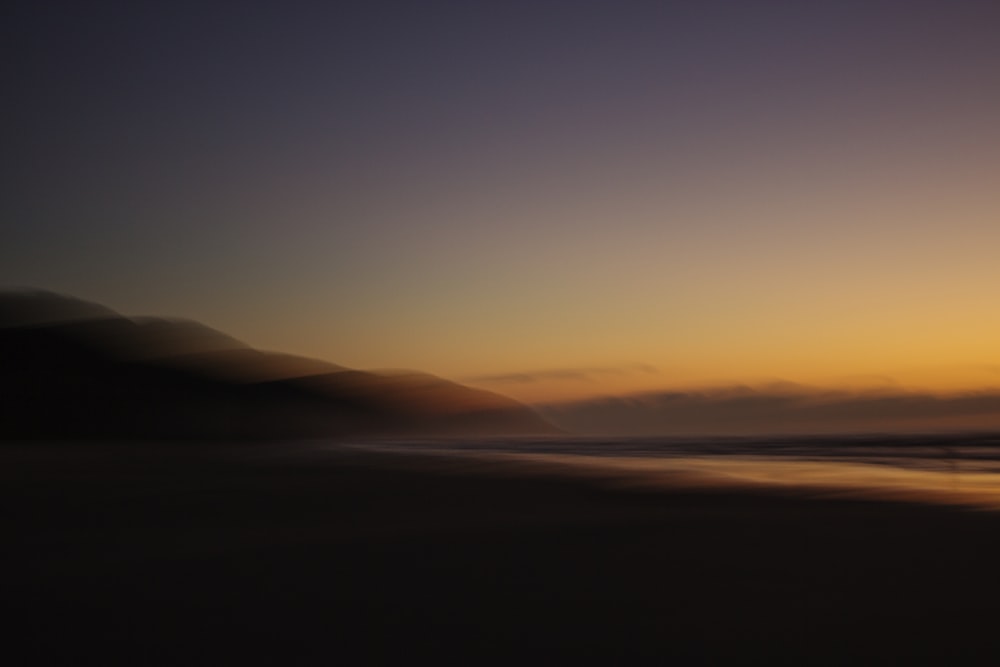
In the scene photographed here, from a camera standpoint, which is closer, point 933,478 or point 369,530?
point 369,530

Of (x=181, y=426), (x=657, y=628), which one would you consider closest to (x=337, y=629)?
(x=657, y=628)

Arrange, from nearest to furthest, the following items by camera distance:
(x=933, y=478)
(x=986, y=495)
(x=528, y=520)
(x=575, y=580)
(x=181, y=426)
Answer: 1. (x=575, y=580)
2. (x=528, y=520)
3. (x=986, y=495)
4. (x=933, y=478)
5. (x=181, y=426)

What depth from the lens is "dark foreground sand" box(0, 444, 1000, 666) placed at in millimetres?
4004

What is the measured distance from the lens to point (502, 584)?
541 cm

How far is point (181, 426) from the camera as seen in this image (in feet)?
295

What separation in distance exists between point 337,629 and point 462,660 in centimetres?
85

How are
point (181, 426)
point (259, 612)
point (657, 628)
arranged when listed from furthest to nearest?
point (181, 426) → point (259, 612) → point (657, 628)

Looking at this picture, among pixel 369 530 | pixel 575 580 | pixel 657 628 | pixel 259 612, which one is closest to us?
pixel 657 628

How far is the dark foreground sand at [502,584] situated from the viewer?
158 inches

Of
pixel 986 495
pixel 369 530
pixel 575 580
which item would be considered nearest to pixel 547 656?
pixel 575 580

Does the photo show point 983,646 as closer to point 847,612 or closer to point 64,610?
point 847,612

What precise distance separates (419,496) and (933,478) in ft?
31.9

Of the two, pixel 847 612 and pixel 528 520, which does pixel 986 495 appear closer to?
pixel 528 520

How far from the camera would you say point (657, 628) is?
434 centimetres
